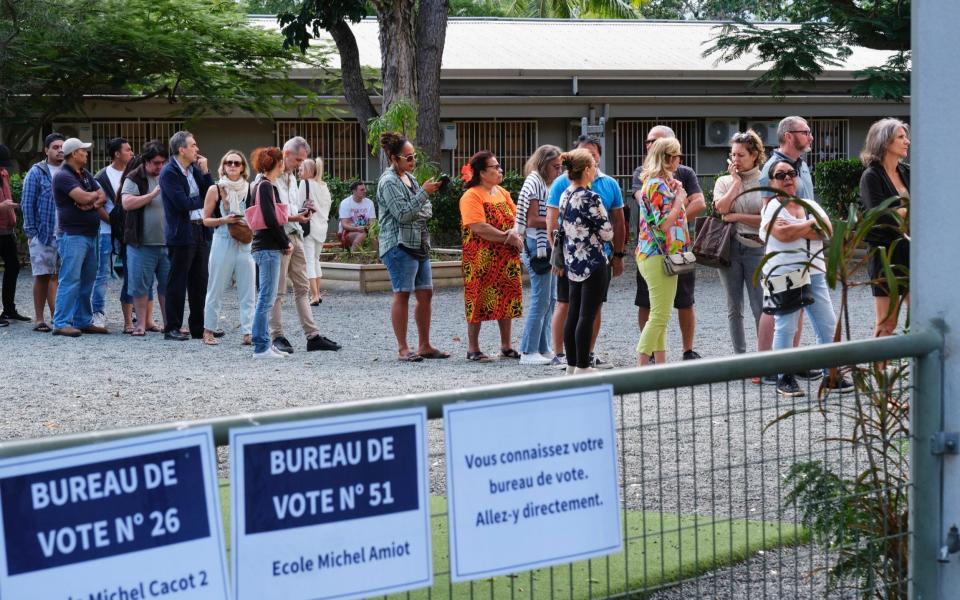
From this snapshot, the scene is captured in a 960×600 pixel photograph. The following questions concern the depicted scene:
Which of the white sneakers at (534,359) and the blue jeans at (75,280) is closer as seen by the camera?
the white sneakers at (534,359)

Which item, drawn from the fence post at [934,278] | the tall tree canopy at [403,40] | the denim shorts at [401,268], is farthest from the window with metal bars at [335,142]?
the fence post at [934,278]

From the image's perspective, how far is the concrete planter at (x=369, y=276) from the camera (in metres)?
17.7

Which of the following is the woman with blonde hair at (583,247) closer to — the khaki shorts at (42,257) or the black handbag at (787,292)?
the black handbag at (787,292)

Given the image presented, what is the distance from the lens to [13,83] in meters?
22.3

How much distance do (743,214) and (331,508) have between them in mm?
7630

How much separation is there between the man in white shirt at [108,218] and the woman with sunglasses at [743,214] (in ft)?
20.6

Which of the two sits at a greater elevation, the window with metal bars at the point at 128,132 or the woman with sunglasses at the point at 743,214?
the window with metal bars at the point at 128,132

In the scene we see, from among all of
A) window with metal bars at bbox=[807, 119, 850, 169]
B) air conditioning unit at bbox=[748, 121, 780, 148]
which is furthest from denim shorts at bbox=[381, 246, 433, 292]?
window with metal bars at bbox=[807, 119, 850, 169]

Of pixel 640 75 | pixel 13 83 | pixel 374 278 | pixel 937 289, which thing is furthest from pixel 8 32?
pixel 937 289

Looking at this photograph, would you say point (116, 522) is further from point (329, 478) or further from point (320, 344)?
point (320, 344)

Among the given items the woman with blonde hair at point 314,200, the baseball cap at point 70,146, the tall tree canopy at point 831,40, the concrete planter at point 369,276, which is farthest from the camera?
the tall tree canopy at point 831,40

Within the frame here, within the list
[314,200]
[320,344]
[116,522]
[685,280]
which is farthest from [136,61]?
[116,522]

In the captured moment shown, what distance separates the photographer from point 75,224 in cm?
1280

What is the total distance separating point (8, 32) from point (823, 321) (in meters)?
16.4
